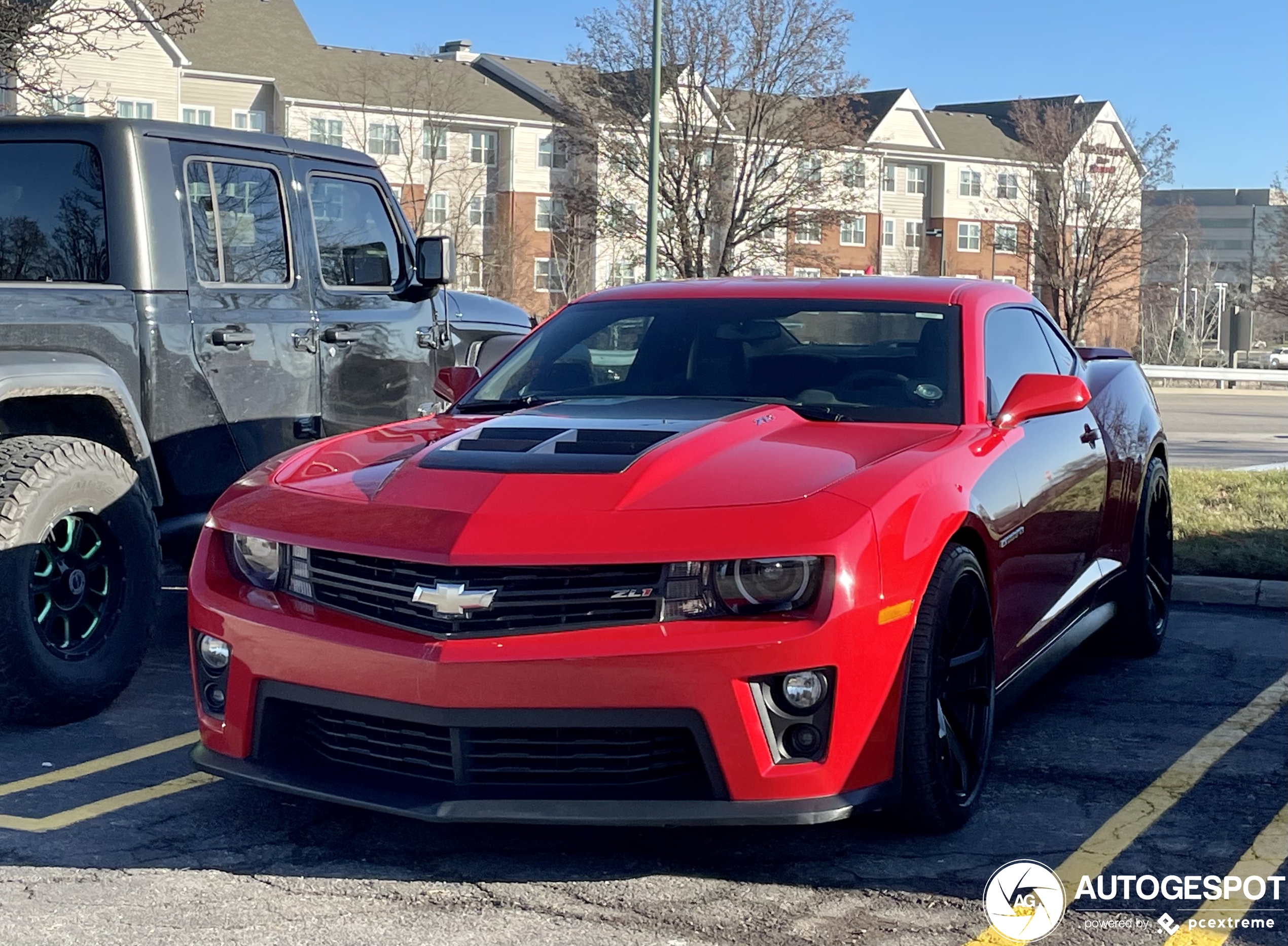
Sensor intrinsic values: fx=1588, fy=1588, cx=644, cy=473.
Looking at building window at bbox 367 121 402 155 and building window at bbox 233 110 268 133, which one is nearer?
building window at bbox 367 121 402 155

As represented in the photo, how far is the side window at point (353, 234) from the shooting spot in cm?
713

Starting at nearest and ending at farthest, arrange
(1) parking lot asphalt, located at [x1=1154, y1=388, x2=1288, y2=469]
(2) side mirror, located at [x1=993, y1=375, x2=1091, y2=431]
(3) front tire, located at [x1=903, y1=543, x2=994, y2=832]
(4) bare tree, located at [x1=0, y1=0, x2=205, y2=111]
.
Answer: (3) front tire, located at [x1=903, y1=543, x2=994, y2=832]
(2) side mirror, located at [x1=993, y1=375, x2=1091, y2=431]
(4) bare tree, located at [x1=0, y1=0, x2=205, y2=111]
(1) parking lot asphalt, located at [x1=1154, y1=388, x2=1288, y2=469]

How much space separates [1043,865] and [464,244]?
5107 cm

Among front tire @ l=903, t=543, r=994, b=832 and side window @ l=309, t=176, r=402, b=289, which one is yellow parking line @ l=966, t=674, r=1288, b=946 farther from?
side window @ l=309, t=176, r=402, b=289

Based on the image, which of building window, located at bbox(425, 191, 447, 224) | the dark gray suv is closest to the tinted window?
the dark gray suv

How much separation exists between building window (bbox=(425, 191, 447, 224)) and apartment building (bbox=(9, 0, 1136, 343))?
0.06 m

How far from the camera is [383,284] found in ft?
24.7

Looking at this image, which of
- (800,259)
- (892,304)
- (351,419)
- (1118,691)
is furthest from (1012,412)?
(800,259)

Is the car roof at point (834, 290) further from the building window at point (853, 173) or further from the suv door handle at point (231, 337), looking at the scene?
the building window at point (853, 173)

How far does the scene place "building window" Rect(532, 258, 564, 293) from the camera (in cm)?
5794

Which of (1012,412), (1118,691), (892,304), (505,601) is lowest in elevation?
(1118,691)

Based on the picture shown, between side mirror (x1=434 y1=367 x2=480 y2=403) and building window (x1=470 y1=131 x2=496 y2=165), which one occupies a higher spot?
building window (x1=470 y1=131 x2=496 y2=165)

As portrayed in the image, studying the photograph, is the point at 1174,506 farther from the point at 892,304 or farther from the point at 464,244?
the point at 464,244

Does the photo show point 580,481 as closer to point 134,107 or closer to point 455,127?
point 134,107
